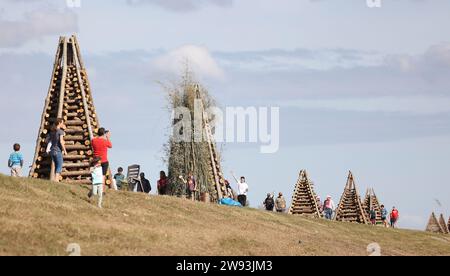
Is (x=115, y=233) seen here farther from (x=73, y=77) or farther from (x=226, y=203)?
(x=226, y=203)

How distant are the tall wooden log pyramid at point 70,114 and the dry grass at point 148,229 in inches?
144

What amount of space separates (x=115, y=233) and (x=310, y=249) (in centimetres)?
650

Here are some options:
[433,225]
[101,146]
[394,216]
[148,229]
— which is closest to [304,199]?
[394,216]

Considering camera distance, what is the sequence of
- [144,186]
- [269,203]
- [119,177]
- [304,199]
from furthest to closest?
[304,199]
[269,203]
[144,186]
[119,177]

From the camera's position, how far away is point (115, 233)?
2327 cm

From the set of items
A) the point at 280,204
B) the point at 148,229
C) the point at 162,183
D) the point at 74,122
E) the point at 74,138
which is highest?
the point at 74,122

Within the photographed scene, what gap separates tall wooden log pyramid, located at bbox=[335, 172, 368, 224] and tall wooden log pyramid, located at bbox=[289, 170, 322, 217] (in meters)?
2.68

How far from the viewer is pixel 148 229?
24797 millimetres

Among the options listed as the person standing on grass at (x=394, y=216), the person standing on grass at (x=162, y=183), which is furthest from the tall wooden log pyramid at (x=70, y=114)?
the person standing on grass at (x=394, y=216)

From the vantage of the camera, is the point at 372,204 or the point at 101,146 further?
the point at 372,204

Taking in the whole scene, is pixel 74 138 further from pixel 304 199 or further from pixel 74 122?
pixel 304 199

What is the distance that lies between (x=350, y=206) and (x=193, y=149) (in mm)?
12234
